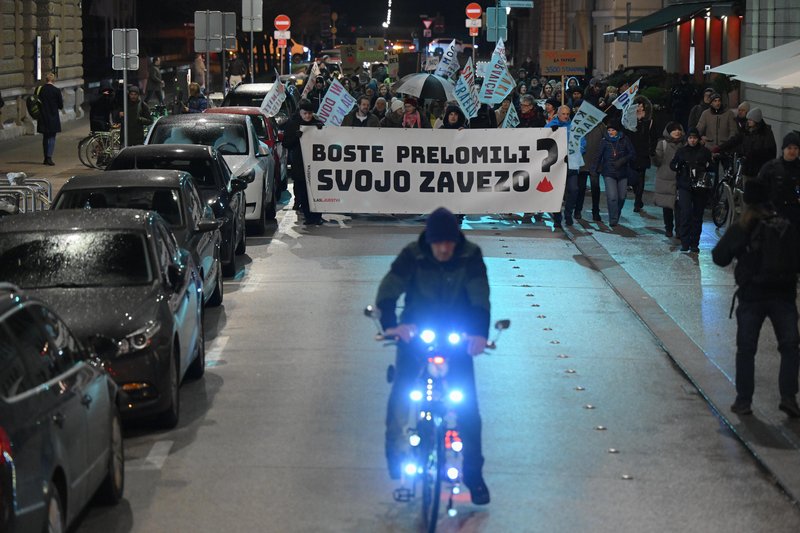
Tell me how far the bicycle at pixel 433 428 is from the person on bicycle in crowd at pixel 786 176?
25.5 ft

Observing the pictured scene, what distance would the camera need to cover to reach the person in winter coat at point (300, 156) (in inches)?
867

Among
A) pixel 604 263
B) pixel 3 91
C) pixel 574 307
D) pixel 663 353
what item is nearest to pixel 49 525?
pixel 663 353

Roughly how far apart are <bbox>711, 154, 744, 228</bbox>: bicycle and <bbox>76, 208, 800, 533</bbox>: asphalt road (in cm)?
472

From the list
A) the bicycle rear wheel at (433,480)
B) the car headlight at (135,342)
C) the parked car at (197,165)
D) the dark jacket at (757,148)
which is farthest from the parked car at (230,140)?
the bicycle rear wheel at (433,480)

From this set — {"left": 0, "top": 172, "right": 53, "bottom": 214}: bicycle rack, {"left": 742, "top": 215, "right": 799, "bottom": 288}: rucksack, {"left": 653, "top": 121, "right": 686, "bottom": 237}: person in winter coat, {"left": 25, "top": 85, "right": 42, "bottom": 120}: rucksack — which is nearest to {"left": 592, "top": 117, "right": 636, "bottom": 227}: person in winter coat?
{"left": 653, "top": 121, "right": 686, "bottom": 237}: person in winter coat

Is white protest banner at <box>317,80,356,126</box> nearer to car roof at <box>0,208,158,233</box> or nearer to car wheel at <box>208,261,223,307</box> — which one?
car wheel at <box>208,261,223,307</box>

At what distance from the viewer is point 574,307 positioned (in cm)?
1528

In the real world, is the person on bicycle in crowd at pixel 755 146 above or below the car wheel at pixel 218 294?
above

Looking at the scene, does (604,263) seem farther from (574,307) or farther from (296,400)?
(296,400)

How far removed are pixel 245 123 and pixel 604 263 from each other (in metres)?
5.90

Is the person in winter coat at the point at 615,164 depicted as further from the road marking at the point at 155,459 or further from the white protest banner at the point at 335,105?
the road marking at the point at 155,459

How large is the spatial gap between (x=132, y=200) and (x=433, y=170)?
8307 mm

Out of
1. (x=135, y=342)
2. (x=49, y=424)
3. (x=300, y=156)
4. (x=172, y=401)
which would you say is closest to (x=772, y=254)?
(x=172, y=401)

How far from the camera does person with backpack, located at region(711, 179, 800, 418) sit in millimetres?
10328
